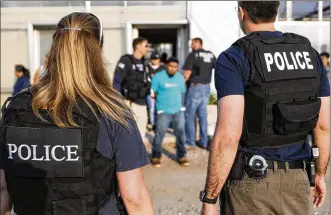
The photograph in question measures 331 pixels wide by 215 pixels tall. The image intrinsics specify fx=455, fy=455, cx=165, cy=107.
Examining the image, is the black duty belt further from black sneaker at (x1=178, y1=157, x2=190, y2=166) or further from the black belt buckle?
black sneaker at (x1=178, y1=157, x2=190, y2=166)

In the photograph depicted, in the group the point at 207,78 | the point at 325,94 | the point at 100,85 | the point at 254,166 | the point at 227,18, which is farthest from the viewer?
the point at 227,18

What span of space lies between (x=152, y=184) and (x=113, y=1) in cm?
567

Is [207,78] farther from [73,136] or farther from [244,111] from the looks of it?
[73,136]

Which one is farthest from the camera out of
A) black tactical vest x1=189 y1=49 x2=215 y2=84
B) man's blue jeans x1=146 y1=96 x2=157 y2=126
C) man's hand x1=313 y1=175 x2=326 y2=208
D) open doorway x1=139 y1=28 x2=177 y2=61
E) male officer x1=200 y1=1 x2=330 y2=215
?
open doorway x1=139 y1=28 x2=177 y2=61

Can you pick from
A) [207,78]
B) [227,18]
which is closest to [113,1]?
[227,18]

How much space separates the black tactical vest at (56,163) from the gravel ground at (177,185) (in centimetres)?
304

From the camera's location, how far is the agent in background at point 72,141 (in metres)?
1.79

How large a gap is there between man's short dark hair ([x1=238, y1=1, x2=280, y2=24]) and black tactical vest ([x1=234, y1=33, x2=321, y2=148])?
10 centimetres

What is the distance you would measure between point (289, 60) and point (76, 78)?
1154mm

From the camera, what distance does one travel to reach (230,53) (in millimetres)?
2352

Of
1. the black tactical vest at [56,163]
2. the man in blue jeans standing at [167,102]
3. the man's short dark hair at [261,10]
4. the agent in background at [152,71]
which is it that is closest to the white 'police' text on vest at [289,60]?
the man's short dark hair at [261,10]

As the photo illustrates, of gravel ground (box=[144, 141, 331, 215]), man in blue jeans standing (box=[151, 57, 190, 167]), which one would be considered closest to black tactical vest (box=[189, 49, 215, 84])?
man in blue jeans standing (box=[151, 57, 190, 167])

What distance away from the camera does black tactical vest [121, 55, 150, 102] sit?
6.33 m

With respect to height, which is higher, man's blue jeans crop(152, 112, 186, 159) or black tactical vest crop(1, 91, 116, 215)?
black tactical vest crop(1, 91, 116, 215)
